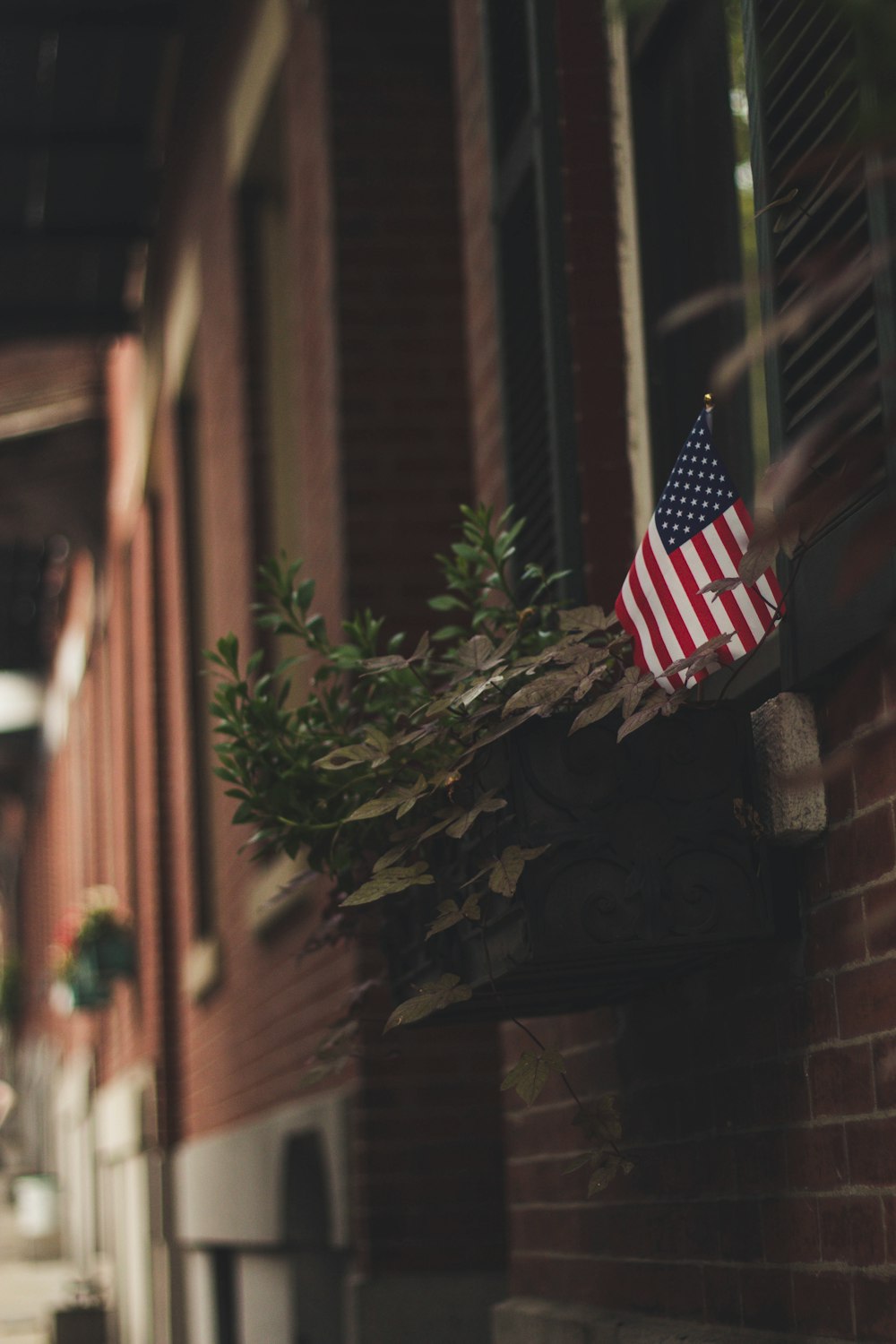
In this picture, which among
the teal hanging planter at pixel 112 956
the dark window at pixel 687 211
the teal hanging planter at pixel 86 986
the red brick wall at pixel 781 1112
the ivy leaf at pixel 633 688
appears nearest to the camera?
the red brick wall at pixel 781 1112

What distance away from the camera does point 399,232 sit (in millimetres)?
6414

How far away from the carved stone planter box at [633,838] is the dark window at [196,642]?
22.8 ft

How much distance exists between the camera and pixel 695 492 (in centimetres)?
288

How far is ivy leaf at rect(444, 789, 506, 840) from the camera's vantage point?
2.80 metres

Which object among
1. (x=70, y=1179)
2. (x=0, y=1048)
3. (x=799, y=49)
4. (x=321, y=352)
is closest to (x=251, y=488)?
(x=321, y=352)

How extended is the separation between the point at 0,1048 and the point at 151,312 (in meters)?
39.9

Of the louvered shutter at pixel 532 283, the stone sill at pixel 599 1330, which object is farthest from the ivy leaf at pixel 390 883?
the louvered shutter at pixel 532 283

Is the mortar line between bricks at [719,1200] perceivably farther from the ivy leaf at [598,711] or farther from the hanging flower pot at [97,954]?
the hanging flower pot at [97,954]

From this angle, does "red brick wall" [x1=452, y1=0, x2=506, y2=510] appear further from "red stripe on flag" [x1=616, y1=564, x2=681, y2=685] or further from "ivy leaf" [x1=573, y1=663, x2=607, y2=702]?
"ivy leaf" [x1=573, y1=663, x2=607, y2=702]

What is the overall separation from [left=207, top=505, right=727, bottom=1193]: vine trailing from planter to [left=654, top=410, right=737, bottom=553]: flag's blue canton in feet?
0.65

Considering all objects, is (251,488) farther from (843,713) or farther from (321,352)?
(843,713)

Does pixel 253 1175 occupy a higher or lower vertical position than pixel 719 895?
lower

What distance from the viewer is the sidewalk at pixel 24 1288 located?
14.1 meters

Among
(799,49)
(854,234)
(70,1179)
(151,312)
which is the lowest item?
(70,1179)
